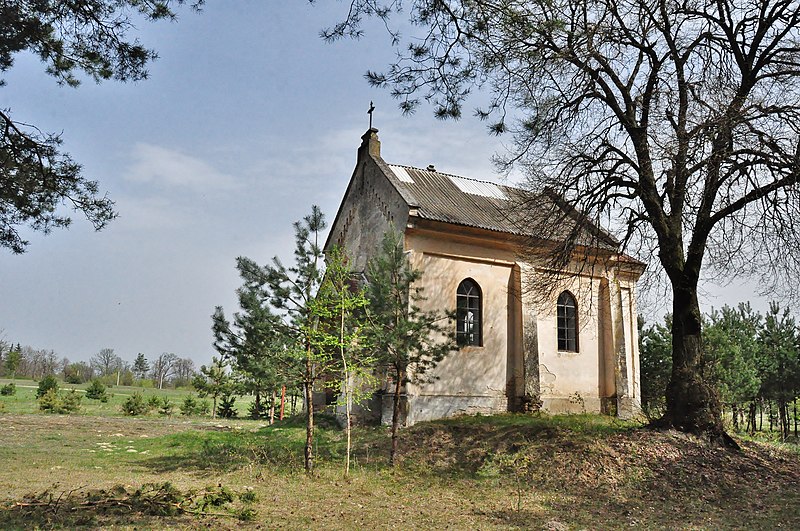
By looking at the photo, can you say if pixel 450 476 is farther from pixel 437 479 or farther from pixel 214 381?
pixel 214 381

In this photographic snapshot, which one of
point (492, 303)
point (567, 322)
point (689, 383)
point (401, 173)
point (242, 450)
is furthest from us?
point (401, 173)

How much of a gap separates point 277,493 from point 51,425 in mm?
14785

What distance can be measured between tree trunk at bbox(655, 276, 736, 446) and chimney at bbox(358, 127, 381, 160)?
11.3 meters

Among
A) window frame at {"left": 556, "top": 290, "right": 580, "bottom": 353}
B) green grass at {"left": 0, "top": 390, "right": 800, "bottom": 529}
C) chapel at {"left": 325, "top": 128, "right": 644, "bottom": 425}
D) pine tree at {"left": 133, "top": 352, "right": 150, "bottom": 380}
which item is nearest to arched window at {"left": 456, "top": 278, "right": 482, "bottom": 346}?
chapel at {"left": 325, "top": 128, "right": 644, "bottom": 425}

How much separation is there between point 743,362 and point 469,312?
18.2m

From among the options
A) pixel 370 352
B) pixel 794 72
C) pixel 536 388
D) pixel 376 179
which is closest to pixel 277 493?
pixel 370 352

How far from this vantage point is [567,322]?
20734 millimetres

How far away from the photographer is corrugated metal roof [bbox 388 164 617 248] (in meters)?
18.2

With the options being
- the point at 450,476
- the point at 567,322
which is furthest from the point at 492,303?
the point at 450,476

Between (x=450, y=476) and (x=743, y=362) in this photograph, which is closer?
(x=450, y=476)

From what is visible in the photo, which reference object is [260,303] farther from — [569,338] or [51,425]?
[51,425]

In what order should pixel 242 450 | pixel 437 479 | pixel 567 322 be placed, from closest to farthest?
pixel 437 479 → pixel 242 450 → pixel 567 322

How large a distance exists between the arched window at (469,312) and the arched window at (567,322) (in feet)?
11.0

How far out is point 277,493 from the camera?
10609 millimetres
